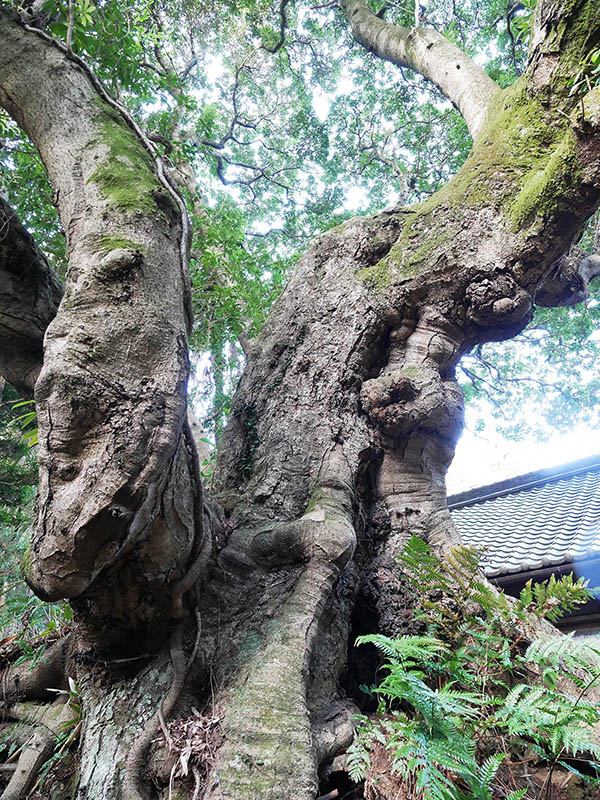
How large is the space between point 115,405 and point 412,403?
1654 mm

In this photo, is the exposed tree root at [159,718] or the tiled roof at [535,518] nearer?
the exposed tree root at [159,718]

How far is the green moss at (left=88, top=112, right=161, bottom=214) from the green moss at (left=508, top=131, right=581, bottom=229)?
193 cm

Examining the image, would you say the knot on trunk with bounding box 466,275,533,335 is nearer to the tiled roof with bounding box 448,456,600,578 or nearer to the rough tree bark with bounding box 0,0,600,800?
the rough tree bark with bounding box 0,0,600,800

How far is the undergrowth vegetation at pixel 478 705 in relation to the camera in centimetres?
129

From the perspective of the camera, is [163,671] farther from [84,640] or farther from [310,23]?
[310,23]

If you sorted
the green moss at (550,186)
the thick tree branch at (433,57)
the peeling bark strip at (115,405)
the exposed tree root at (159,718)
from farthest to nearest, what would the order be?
1. the thick tree branch at (433,57)
2. the green moss at (550,186)
3. the exposed tree root at (159,718)
4. the peeling bark strip at (115,405)

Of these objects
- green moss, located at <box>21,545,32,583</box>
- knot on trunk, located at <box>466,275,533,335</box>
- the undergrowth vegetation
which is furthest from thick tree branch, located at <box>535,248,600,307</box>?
green moss, located at <box>21,545,32,583</box>

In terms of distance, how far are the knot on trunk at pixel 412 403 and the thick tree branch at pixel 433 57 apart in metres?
2.05

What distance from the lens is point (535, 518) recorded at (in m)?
6.23

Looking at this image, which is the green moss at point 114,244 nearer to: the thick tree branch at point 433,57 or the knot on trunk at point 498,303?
the knot on trunk at point 498,303

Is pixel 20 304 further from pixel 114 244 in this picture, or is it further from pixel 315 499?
pixel 315 499

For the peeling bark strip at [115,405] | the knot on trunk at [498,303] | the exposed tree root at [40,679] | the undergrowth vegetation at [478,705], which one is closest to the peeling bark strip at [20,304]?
the peeling bark strip at [115,405]

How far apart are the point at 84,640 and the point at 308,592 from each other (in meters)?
0.88

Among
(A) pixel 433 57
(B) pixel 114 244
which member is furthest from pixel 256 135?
(B) pixel 114 244
